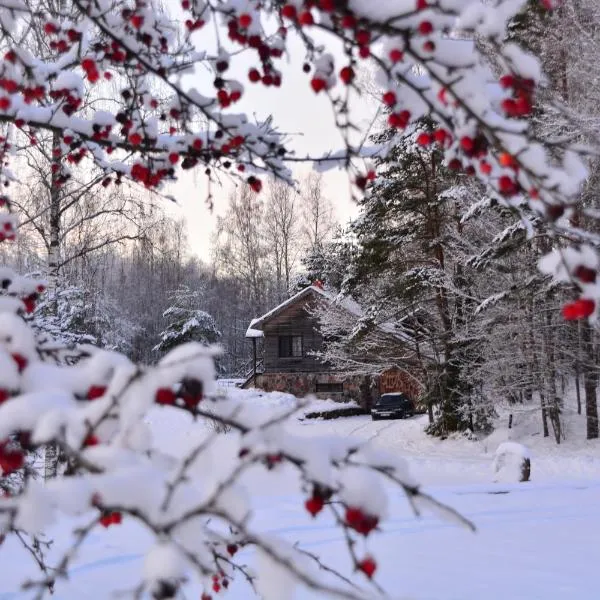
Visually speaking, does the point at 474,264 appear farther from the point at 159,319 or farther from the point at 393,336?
the point at 159,319

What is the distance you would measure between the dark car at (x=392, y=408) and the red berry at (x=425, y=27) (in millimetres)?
18530

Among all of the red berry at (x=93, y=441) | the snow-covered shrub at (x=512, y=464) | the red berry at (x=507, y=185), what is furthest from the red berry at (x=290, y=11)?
the snow-covered shrub at (x=512, y=464)

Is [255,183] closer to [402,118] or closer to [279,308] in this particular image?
[402,118]

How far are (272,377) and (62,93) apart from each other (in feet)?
69.7

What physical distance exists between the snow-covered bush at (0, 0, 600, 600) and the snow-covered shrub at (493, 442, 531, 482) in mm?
6575

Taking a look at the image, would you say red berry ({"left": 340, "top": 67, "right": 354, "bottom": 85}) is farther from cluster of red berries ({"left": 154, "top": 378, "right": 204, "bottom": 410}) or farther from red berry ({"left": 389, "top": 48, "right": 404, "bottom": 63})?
cluster of red berries ({"left": 154, "top": 378, "right": 204, "bottom": 410})

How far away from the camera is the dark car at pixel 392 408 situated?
19406 millimetres

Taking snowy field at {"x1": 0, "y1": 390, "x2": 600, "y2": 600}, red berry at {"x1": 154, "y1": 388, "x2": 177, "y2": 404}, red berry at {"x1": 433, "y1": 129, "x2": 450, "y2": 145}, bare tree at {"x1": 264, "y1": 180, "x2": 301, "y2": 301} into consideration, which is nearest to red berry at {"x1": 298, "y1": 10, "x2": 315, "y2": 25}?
red berry at {"x1": 433, "y1": 129, "x2": 450, "y2": 145}

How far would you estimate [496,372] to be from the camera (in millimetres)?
13258

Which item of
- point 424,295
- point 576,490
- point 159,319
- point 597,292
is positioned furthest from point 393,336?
point 159,319

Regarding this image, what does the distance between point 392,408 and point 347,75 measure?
1837 cm

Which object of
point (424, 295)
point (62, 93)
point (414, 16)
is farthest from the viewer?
point (424, 295)

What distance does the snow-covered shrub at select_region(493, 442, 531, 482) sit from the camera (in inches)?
308

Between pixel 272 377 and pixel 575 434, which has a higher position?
pixel 272 377
